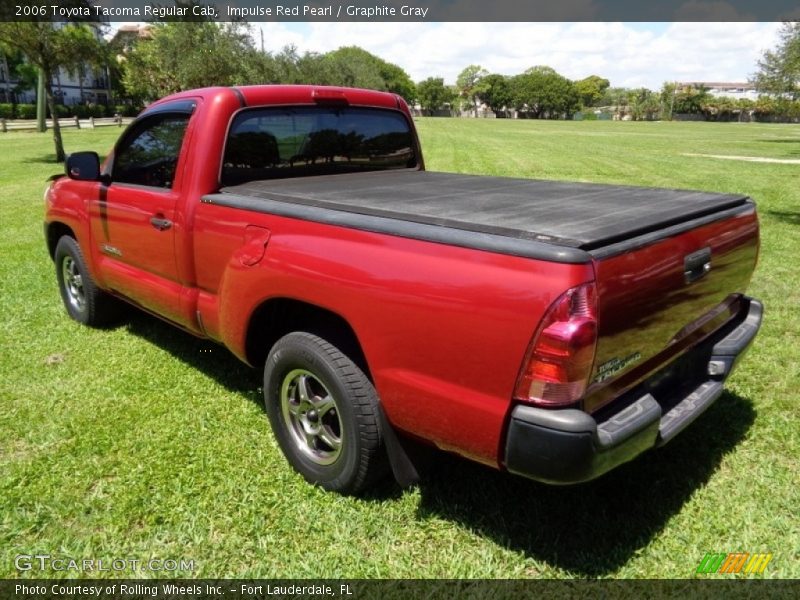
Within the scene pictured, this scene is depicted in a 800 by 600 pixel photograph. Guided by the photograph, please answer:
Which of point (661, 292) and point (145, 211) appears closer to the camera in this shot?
point (661, 292)

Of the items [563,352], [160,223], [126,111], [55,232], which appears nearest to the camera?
[563,352]

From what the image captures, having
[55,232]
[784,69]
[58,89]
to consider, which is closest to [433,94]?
[58,89]

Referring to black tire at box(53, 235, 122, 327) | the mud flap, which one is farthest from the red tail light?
black tire at box(53, 235, 122, 327)

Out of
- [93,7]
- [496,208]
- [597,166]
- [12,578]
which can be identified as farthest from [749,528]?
[93,7]

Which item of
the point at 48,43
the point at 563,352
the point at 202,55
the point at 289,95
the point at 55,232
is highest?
the point at 202,55

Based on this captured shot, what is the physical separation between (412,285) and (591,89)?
554 ft

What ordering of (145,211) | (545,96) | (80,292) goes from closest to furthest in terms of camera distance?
(145,211), (80,292), (545,96)

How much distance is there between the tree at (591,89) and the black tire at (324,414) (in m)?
162

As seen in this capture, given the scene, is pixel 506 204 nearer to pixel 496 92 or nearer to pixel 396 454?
pixel 396 454

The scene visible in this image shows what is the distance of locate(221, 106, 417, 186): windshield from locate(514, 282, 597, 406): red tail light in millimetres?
2148

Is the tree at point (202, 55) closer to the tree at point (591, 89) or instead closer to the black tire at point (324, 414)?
the black tire at point (324, 414)

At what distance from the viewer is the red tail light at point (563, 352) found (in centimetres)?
191

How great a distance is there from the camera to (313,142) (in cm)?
390

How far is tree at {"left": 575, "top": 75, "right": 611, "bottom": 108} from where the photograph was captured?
15488cm
